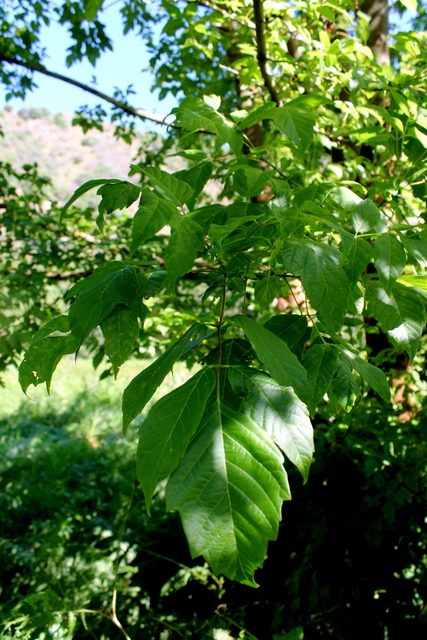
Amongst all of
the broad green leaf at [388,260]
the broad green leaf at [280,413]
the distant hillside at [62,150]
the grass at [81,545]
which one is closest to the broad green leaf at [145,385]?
the broad green leaf at [280,413]

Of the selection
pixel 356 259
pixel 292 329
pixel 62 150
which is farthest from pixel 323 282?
pixel 62 150

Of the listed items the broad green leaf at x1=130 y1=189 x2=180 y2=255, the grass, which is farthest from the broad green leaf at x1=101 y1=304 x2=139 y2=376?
the grass

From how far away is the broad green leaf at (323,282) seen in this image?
0.76 m

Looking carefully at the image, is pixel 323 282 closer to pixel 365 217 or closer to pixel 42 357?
pixel 365 217

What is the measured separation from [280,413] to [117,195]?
1.56 feet

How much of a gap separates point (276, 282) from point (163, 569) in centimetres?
280

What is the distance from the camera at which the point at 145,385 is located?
0.76 meters

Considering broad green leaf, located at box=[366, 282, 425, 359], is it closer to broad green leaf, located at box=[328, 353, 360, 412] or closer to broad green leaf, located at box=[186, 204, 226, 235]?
broad green leaf, located at box=[328, 353, 360, 412]

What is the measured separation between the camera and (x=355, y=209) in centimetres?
85

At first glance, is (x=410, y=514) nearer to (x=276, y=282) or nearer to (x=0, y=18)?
(x=276, y=282)

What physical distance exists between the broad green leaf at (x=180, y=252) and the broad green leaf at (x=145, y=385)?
13cm

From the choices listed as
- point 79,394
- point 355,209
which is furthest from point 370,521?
point 79,394

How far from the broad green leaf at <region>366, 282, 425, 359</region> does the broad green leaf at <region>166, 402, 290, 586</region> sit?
0.34 meters

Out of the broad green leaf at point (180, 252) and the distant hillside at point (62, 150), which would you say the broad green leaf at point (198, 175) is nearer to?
the broad green leaf at point (180, 252)
